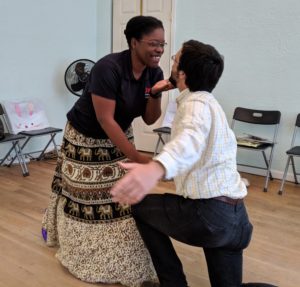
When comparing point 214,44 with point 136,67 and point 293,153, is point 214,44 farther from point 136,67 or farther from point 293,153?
point 136,67

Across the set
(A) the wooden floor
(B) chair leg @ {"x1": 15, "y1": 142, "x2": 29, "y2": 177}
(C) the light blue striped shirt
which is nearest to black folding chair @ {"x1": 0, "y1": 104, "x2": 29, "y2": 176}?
(B) chair leg @ {"x1": 15, "y1": 142, "x2": 29, "y2": 177}

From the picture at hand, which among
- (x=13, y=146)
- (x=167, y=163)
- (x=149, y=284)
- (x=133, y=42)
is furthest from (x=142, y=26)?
(x=13, y=146)

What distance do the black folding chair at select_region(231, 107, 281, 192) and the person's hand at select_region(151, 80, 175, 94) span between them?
2104 millimetres

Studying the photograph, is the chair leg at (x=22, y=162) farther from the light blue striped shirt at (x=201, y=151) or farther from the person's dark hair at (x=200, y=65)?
the person's dark hair at (x=200, y=65)

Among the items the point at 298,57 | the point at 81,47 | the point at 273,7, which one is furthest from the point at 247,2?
the point at 81,47

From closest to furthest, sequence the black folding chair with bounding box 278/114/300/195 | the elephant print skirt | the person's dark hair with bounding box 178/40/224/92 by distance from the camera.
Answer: the person's dark hair with bounding box 178/40/224/92 < the elephant print skirt < the black folding chair with bounding box 278/114/300/195

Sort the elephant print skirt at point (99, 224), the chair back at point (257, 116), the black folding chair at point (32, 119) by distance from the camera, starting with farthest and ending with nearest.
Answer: the black folding chair at point (32, 119)
the chair back at point (257, 116)
the elephant print skirt at point (99, 224)

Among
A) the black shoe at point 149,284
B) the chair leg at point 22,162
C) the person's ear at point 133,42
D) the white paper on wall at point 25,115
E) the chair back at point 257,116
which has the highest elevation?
the person's ear at point 133,42

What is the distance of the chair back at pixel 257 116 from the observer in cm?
409

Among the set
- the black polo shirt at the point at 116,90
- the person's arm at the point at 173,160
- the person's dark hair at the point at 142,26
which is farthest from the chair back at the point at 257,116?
the person's arm at the point at 173,160

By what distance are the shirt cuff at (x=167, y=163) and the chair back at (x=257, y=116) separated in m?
3.11

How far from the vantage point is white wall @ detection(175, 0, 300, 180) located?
4055mm

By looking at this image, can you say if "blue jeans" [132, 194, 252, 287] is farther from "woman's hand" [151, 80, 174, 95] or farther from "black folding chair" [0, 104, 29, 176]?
"black folding chair" [0, 104, 29, 176]

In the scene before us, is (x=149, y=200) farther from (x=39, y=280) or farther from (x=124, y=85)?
(x=39, y=280)
